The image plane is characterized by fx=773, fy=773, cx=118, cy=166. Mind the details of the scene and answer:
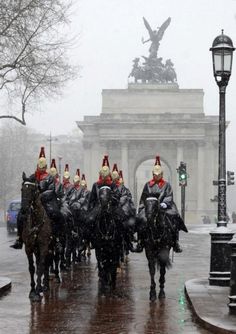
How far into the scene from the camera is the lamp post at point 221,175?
15.1 meters

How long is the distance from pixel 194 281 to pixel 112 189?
2912mm

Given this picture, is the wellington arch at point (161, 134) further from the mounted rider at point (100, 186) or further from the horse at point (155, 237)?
the horse at point (155, 237)

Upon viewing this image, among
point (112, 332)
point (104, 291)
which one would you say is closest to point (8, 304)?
point (104, 291)

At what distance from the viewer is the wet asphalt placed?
11.0 meters

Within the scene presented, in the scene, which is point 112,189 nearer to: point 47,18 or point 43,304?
point 43,304

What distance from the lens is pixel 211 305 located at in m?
12.5

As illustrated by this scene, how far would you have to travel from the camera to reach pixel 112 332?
10.7 m

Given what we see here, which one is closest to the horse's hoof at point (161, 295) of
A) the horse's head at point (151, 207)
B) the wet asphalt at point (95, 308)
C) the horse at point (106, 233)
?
the wet asphalt at point (95, 308)

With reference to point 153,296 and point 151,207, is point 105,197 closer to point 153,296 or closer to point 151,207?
point 151,207

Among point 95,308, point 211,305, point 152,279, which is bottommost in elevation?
point 95,308

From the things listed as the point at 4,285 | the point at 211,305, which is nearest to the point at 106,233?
the point at 4,285

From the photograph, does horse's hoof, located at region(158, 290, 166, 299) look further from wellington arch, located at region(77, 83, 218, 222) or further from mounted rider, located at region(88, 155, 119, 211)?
wellington arch, located at region(77, 83, 218, 222)

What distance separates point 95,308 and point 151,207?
1961 millimetres

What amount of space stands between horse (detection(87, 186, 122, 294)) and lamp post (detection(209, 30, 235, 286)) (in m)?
1.94
